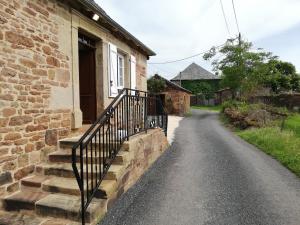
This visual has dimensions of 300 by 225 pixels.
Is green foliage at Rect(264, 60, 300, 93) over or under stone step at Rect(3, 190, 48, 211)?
over

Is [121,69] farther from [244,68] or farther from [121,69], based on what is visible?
[244,68]

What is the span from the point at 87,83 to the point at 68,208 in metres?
3.86

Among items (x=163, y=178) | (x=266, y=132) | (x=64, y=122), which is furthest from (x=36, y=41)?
(x=266, y=132)

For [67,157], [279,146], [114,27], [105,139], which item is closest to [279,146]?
[279,146]

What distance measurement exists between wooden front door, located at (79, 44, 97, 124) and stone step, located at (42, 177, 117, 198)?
9.26 feet

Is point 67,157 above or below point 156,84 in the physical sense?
below

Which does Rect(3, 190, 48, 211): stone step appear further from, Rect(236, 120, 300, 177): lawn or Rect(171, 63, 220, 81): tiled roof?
Rect(171, 63, 220, 81): tiled roof

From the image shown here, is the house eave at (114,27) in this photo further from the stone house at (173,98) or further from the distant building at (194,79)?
the distant building at (194,79)

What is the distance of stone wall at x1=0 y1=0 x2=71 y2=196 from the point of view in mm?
3754

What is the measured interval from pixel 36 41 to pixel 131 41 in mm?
4249

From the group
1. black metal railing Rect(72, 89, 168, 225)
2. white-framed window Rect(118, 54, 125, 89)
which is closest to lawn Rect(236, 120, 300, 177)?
black metal railing Rect(72, 89, 168, 225)

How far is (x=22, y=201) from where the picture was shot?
365 cm

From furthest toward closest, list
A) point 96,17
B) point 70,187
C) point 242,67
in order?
point 242,67 < point 96,17 < point 70,187

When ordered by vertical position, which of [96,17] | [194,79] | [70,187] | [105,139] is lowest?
[70,187]
